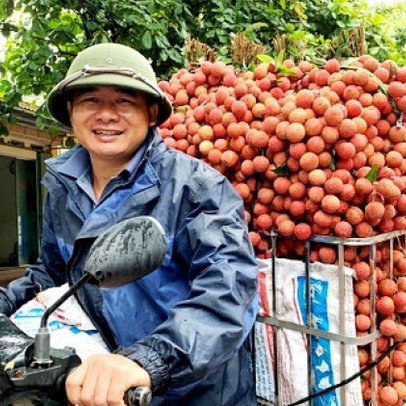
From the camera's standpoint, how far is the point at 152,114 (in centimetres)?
192

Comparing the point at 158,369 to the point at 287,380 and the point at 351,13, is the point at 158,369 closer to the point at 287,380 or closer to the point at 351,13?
the point at 287,380

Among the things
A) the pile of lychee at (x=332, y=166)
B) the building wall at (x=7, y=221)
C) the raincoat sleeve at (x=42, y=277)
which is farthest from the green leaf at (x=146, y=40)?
the building wall at (x=7, y=221)

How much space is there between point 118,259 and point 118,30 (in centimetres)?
407

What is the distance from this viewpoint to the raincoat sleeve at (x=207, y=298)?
4.36 feet

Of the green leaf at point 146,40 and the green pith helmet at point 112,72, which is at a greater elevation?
the green leaf at point 146,40

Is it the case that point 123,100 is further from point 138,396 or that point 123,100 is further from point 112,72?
point 138,396

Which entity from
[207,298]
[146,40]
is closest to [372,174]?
[207,298]

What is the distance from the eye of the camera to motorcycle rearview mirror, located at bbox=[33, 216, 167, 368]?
1.21 m

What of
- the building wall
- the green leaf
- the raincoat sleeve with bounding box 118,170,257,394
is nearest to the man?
the raincoat sleeve with bounding box 118,170,257,394

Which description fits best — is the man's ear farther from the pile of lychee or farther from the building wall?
the building wall

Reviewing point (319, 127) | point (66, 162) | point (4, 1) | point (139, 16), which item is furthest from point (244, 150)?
point (4, 1)

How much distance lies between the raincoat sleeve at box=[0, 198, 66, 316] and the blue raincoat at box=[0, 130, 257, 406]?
0.21m

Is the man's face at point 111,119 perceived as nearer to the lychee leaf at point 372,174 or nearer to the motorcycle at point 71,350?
the motorcycle at point 71,350

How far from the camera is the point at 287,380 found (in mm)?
2088
